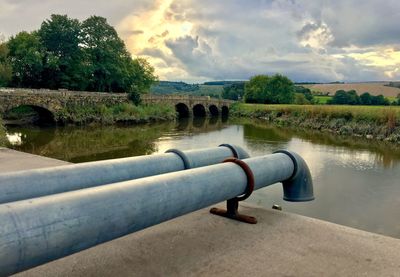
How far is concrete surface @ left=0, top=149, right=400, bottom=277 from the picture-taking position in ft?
14.9

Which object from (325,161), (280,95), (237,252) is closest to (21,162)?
(237,252)

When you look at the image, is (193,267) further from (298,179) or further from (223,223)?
(298,179)

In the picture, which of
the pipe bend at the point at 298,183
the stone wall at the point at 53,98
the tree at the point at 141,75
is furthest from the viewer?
the tree at the point at 141,75

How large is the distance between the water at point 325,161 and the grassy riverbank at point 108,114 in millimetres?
3126

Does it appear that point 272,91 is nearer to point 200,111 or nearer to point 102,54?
point 200,111

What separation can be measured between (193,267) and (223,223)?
167 centimetres

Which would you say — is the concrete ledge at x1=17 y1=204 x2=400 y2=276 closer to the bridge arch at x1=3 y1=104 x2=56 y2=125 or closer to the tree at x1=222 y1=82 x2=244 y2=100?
the bridge arch at x1=3 y1=104 x2=56 y2=125

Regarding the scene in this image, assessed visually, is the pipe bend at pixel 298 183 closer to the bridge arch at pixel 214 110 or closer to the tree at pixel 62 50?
the tree at pixel 62 50

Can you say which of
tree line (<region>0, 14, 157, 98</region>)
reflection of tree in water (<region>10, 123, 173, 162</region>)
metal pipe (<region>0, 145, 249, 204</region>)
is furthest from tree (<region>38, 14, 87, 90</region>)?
metal pipe (<region>0, 145, 249, 204</region>)

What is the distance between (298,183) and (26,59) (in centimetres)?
4036

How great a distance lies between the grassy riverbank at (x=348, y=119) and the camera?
30297 millimetres

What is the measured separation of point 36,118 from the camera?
39188 millimetres

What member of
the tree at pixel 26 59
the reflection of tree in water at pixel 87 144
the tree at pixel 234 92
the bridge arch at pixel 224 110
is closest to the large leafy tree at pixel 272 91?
the bridge arch at pixel 224 110

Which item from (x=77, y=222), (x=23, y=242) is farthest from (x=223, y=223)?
(x=23, y=242)
